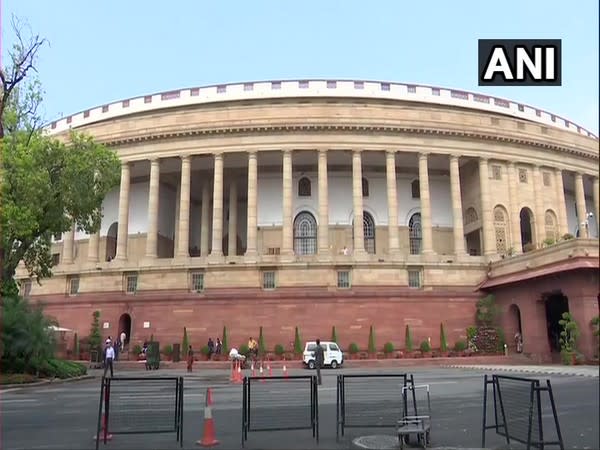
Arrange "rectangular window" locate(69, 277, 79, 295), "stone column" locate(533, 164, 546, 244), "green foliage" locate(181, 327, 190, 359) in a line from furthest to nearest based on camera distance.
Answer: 1. "stone column" locate(533, 164, 546, 244)
2. "rectangular window" locate(69, 277, 79, 295)
3. "green foliage" locate(181, 327, 190, 359)

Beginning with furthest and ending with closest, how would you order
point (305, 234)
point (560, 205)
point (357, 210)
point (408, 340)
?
point (560, 205) → point (305, 234) → point (357, 210) → point (408, 340)

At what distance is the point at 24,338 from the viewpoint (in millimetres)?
23516

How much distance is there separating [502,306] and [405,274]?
6891 millimetres

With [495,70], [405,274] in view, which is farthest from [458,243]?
[495,70]

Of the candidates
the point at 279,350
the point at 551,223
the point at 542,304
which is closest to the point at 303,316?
the point at 279,350

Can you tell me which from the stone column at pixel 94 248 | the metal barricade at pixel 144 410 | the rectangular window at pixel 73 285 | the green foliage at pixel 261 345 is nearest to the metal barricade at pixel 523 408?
the metal barricade at pixel 144 410

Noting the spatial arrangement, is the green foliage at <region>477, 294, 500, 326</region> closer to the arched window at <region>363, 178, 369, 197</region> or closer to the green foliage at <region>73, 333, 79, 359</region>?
the arched window at <region>363, 178, 369, 197</region>

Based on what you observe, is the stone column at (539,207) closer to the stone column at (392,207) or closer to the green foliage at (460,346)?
the stone column at (392,207)

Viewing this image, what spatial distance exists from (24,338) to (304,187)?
28.8m

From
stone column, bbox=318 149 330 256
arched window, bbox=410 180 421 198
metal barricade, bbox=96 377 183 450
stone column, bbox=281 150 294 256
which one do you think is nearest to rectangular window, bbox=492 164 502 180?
arched window, bbox=410 180 421 198

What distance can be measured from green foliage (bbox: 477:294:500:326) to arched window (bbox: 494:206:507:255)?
→ 21.1ft

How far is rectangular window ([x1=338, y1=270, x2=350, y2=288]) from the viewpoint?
4056 cm

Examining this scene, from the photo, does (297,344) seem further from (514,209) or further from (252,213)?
(514,209)

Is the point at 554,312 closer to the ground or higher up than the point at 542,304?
closer to the ground
